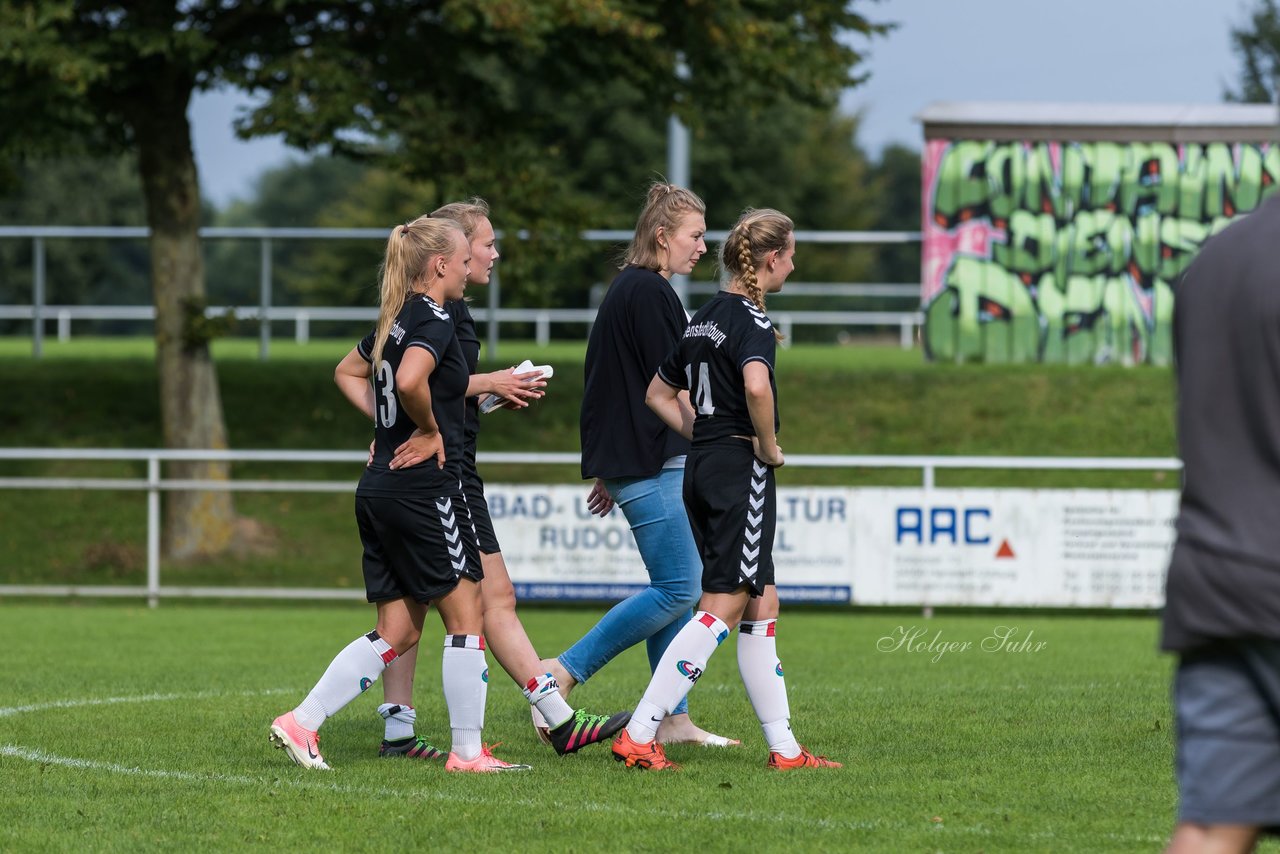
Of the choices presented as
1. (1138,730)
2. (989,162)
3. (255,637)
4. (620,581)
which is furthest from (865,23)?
(1138,730)

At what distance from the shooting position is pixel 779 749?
614 cm

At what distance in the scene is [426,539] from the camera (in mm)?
6039

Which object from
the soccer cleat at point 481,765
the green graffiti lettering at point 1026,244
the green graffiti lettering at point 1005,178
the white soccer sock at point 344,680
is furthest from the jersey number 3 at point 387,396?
the green graffiti lettering at point 1005,178

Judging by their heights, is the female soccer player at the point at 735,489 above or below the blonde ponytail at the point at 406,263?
below

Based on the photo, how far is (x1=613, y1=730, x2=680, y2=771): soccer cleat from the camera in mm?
6090

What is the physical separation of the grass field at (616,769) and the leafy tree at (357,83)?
746 cm

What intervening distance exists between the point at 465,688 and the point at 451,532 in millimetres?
563

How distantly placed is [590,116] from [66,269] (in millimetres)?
21462

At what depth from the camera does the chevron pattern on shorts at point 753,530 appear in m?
5.98

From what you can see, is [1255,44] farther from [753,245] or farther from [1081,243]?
[753,245]

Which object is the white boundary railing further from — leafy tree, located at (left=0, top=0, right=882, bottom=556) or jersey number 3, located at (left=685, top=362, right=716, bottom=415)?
jersey number 3, located at (left=685, top=362, right=716, bottom=415)

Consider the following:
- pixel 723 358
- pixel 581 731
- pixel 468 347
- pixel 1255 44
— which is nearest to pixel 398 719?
pixel 581 731

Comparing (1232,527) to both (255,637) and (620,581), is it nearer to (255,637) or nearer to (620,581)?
(255,637)

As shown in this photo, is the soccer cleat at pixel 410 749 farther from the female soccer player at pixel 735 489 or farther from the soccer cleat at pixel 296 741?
the female soccer player at pixel 735 489
